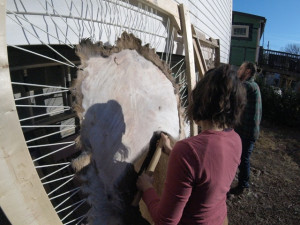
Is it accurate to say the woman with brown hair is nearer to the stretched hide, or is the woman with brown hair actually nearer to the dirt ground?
the stretched hide

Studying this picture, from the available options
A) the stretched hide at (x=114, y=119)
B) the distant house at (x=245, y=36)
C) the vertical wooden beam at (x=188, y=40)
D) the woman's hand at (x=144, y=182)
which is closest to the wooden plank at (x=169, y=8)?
the vertical wooden beam at (x=188, y=40)

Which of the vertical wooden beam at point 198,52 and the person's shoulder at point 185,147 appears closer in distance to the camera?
the person's shoulder at point 185,147

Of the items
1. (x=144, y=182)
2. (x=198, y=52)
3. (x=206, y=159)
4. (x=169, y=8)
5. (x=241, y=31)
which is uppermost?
(x=241, y=31)

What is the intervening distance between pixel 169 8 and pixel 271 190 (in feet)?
11.4

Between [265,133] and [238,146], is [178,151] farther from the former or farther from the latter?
[265,133]

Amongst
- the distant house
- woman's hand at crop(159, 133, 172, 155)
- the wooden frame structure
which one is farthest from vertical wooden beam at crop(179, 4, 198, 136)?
the distant house

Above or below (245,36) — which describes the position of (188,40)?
below

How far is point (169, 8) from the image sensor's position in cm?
248

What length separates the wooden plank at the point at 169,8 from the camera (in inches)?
85.3

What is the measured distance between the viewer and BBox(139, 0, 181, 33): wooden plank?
2.17 metres

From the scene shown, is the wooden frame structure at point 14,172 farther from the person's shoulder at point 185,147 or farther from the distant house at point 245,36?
the distant house at point 245,36

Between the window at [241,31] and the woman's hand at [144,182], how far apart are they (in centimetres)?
2146

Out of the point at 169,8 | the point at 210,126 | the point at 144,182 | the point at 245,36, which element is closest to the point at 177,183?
the point at 210,126

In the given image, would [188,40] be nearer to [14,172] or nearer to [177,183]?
[177,183]
